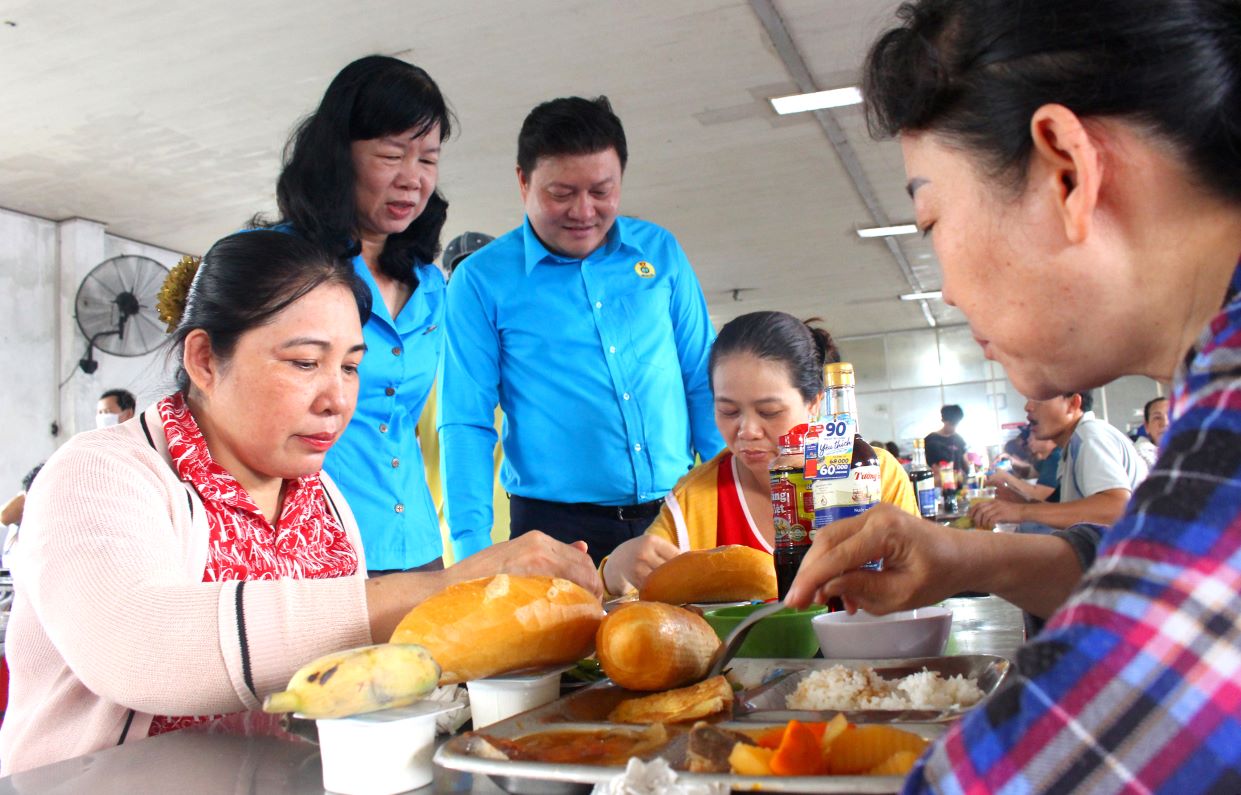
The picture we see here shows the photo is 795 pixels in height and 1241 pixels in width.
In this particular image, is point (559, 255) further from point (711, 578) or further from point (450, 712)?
point (450, 712)

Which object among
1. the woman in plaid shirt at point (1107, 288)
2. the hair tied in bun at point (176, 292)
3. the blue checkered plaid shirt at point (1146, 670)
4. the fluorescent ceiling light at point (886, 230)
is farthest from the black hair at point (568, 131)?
the fluorescent ceiling light at point (886, 230)

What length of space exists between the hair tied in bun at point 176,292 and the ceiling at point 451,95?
353 cm

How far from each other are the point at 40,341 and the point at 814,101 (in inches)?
284

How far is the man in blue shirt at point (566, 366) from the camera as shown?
3.08 m

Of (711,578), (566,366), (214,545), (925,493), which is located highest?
(566,366)

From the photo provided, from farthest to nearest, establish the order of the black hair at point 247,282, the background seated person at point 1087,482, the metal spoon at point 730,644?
Result: the background seated person at point 1087,482
the black hair at point 247,282
the metal spoon at point 730,644

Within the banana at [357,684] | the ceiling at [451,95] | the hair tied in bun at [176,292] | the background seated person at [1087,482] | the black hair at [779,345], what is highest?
the ceiling at [451,95]

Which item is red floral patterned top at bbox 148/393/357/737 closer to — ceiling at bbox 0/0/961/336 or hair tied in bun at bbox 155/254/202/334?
hair tied in bun at bbox 155/254/202/334

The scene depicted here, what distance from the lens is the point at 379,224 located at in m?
2.70

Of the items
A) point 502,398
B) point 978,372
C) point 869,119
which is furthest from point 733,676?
point 978,372

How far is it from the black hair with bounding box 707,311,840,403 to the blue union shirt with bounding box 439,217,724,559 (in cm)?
35

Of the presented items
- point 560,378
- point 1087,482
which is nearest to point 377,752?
point 560,378

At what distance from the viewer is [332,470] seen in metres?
2.54

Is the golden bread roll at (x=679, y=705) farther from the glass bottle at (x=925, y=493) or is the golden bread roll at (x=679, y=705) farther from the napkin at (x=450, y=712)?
the glass bottle at (x=925, y=493)
